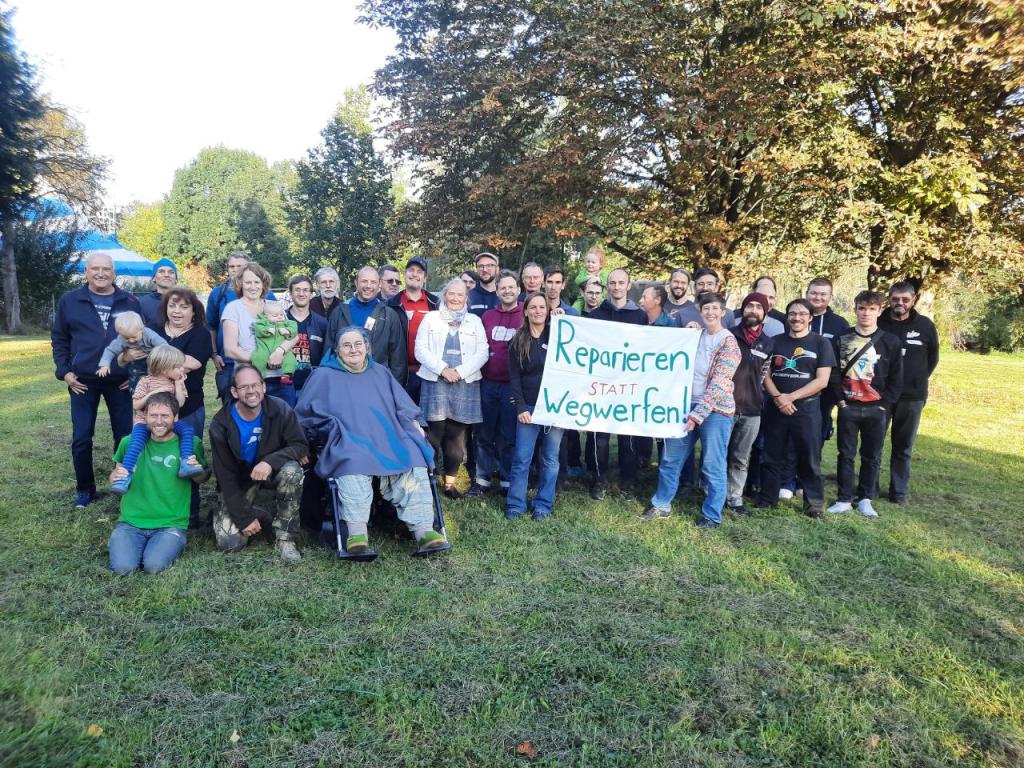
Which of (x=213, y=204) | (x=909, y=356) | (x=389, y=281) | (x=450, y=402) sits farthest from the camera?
(x=213, y=204)

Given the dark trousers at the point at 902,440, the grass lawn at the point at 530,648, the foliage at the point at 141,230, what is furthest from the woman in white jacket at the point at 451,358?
the foliage at the point at 141,230

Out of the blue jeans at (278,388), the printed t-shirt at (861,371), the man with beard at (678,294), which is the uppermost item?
the man with beard at (678,294)

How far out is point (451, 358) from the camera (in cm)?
615

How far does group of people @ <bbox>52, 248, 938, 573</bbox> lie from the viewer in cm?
492

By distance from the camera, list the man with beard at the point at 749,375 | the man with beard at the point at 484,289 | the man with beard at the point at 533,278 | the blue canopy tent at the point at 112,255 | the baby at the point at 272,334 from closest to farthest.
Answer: the baby at the point at 272,334
the man with beard at the point at 749,375
the man with beard at the point at 533,278
the man with beard at the point at 484,289
the blue canopy tent at the point at 112,255

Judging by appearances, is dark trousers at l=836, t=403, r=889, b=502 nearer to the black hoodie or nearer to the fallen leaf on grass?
the black hoodie

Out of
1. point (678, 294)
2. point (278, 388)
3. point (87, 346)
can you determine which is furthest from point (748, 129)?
point (87, 346)

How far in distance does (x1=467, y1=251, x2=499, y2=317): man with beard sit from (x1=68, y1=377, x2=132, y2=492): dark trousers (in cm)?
332

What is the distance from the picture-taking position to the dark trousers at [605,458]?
21.4 ft

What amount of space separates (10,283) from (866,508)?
27917mm

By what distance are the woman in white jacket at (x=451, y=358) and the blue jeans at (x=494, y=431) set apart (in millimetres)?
178

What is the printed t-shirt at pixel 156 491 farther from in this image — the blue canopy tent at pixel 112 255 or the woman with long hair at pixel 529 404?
the blue canopy tent at pixel 112 255

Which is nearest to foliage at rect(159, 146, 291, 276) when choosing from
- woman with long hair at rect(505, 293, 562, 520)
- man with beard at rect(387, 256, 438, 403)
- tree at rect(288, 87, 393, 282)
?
tree at rect(288, 87, 393, 282)

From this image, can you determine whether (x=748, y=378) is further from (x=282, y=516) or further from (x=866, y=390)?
(x=282, y=516)
